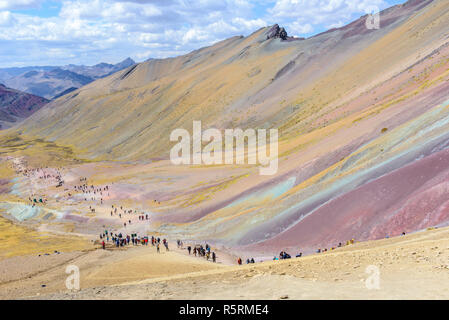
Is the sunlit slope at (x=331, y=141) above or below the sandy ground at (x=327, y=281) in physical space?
above

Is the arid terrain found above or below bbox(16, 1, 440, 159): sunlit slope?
below

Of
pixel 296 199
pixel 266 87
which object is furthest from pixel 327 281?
pixel 266 87

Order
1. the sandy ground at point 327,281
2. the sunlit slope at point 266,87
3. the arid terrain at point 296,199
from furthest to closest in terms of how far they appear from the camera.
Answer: the sunlit slope at point 266,87 < the arid terrain at point 296,199 < the sandy ground at point 327,281

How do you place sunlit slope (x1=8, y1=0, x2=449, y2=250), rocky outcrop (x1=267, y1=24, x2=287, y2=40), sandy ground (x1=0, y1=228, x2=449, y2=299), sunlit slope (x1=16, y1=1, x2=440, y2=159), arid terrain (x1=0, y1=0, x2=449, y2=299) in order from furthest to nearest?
1. rocky outcrop (x1=267, y1=24, x2=287, y2=40)
2. sunlit slope (x1=16, y1=1, x2=440, y2=159)
3. sunlit slope (x1=8, y1=0, x2=449, y2=250)
4. arid terrain (x1=0, y1=0, x2=449, y2=299)
5. sandy ground (x1=0, y1=228, x2=449, y2=299)

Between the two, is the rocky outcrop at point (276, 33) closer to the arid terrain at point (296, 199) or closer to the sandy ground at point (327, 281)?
the arid terrain at point (296, 199)

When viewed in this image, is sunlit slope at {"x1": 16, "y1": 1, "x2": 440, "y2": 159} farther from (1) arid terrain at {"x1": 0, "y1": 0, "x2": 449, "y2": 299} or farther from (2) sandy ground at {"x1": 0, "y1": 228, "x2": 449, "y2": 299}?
(2) sandy ground at {"x1": 0, "y1": 228, "x2": 449, "y2": 299}

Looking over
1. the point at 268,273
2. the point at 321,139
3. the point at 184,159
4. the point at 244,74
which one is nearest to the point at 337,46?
the point at 244,74

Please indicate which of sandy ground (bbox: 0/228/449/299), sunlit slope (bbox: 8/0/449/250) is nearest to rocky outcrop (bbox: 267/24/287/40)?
sunlit slope (bbox: 8/0/449/250)

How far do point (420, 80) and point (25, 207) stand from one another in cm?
7637

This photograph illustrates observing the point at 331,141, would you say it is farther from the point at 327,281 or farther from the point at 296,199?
the point at 327,281

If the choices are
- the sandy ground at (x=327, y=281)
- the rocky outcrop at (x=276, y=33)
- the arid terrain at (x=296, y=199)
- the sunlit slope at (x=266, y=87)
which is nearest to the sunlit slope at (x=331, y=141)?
the arid terrain at (x=296, y=199)

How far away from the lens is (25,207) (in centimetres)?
7675

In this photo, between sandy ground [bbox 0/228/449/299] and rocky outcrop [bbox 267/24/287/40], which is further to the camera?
rocky outcrop [bbox 267/24/287/40]
